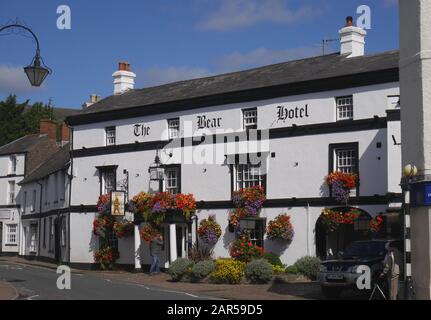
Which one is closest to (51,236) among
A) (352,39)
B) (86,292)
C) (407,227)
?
(86,292)

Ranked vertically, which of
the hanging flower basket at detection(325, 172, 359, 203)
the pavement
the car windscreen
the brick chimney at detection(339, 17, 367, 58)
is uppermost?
the brick chimney at detection(339, 17, 367, 58)

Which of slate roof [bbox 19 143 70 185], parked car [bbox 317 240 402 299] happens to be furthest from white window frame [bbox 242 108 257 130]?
slate roof [bbox 19 143 70 185]

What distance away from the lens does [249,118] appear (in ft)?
98.1

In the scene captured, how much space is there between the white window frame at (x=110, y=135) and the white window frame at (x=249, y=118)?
8.10 metres

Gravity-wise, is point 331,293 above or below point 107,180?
below

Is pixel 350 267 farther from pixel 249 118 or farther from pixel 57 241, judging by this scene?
pixel 57 241

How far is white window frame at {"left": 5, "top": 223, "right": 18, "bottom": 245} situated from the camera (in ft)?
161

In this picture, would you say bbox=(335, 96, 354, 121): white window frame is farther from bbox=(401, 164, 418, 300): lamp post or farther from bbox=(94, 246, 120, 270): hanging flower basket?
bbox=(94, 246, 120, 270): hanging flower basket

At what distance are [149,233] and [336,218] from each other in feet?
→ 30.3

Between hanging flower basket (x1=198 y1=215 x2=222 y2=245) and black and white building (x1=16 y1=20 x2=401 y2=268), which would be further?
hanging flower basket (x1=198 y1=215 x2=222 y2=245)

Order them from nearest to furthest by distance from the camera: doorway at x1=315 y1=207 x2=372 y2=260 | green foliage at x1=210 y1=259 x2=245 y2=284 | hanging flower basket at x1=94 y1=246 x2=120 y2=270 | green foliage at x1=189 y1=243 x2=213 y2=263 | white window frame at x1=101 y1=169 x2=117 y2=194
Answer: green foliage at x1=210 y1=259 x2=245 y2=284 → doorway at x1=315 y1=207 x2=372 y2=260 → green foliage at x1=189 y1=243 x2=213 y2=263 → hanging flower basket at x1=94 y1=246 x2=120 y2=270 → white window frame at x1=101 y1=169 x2=117 y2=194

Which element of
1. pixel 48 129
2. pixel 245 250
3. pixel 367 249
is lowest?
pixel 245 250

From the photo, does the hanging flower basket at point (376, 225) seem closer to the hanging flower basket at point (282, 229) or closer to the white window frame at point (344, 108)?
the hanging flower basket at point (282, 229)

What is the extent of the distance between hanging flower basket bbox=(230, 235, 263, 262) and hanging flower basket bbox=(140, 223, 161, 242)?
4383mm
